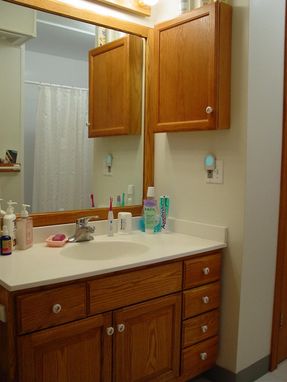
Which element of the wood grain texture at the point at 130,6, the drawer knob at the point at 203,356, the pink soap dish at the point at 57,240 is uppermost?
the wood grain texture at the point at 130,6

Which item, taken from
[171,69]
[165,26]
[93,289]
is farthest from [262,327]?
[165,26]

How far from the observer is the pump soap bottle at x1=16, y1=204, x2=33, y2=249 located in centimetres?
174

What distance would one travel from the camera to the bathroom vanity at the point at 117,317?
53.1 inches

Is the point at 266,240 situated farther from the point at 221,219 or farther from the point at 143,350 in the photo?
the point at 143,350

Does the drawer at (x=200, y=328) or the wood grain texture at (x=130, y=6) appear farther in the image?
the wood grain texture at (x=130, y=6)

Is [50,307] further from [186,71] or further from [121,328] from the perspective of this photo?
[186,71]

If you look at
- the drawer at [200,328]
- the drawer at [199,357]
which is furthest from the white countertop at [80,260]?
the drawer at [199,357]

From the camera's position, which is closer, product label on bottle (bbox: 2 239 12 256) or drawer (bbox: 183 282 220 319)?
product label on bottle (bbox: 2 239 12 256)

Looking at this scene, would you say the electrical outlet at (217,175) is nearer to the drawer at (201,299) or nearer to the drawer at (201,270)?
the drawer at (201,270)

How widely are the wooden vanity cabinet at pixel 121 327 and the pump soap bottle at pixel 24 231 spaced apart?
399 millimetres

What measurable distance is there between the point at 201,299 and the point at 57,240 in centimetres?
76

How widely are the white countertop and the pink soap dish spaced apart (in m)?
0.02

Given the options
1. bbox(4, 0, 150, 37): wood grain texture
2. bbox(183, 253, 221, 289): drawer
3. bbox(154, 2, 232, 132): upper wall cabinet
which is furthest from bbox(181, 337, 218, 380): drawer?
bbox(4, 0, 150, 37): wood grain texture

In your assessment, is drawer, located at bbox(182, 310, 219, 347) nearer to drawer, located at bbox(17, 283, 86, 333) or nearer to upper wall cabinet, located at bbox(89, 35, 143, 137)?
drawer, located at bbox(17, 283, 86, 333)
